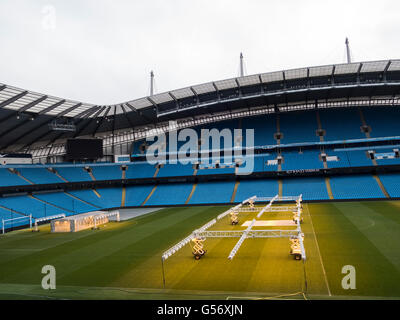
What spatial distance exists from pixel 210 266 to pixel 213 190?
3663cm

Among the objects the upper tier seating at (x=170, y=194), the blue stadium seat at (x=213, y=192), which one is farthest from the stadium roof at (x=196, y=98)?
the blue stadium seat at (x=213, y=192)

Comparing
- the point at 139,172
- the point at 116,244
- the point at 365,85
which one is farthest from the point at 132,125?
the point at 365,85

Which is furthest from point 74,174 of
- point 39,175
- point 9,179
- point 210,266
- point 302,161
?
point 210,266

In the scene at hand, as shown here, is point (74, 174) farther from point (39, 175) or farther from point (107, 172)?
point (39, 175)

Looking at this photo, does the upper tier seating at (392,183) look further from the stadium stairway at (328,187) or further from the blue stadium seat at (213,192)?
the blue stadium seat at (213,192)

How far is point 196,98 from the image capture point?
4803cm

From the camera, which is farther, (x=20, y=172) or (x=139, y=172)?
(x=139, y=172)

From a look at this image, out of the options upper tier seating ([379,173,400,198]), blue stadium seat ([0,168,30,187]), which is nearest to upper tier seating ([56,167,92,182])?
blue stadium seat ([0,168,30,187])

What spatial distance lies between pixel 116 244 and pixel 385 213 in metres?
27.4

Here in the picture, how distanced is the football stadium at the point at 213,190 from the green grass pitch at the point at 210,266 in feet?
0.39

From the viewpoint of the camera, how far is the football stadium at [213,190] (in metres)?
14.8
